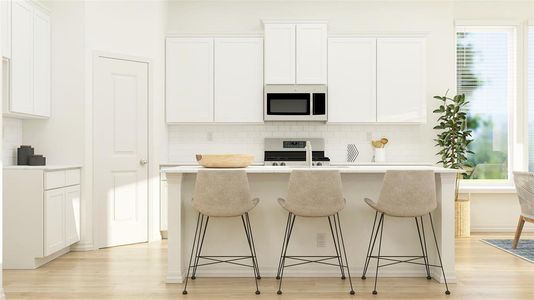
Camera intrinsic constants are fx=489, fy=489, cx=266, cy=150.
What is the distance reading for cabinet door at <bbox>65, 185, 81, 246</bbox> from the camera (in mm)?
4953

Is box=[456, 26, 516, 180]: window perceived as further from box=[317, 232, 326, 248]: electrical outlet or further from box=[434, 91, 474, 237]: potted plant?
box=[317, 232, 326, 248]: electrical outlet

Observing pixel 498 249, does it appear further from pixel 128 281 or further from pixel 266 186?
pixel 128 281

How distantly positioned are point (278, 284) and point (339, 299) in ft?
1.88

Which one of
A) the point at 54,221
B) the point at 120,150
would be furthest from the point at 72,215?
the point at 120,150

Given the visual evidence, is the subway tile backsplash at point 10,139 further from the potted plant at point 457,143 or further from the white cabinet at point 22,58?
the potted plant at point 457,143

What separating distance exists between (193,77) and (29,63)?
2086 mm

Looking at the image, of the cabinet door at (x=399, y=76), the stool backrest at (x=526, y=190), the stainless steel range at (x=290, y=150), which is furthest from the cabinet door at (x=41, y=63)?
the stool backrest at (x=526, y=190)

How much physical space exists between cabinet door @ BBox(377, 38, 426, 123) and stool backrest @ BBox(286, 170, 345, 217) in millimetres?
2926

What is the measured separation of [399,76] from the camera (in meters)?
6.36

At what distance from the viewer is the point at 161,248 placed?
214 inches

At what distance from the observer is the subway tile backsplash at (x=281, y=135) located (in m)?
6.70

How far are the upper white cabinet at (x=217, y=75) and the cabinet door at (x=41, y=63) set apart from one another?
157 centimetres

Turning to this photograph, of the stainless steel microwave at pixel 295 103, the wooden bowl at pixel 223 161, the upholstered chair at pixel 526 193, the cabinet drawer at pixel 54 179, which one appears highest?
the stainless steel microwave at pixel 295 103

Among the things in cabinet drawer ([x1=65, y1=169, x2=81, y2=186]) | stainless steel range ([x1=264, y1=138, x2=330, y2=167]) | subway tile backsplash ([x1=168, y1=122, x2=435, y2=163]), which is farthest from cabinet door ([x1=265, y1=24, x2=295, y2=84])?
cabinet drawer ([x1=65, y1=169, x2=81, y2=186])
